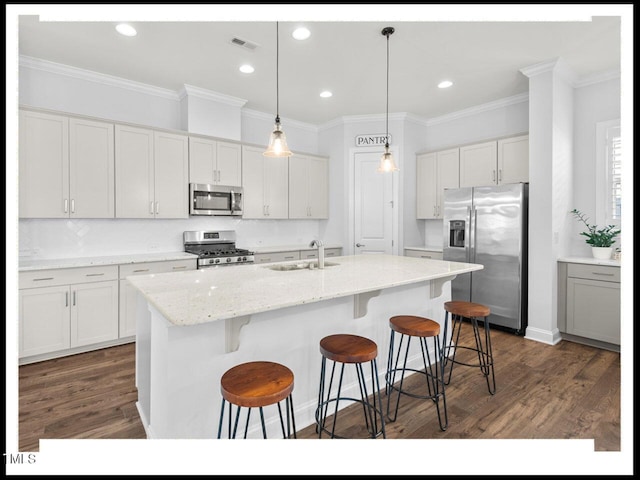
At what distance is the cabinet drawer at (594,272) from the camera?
11.0ft

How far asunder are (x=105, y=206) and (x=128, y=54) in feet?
5.15

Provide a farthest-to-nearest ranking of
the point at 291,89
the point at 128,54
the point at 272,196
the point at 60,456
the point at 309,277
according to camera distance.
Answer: the point at 272,196
the point at 291,89
the point at 128,54
the point at 309,277
the point at 60,456

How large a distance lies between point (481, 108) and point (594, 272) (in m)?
2.64

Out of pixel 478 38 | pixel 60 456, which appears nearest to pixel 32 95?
pixel 60 456

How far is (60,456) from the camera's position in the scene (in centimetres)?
169

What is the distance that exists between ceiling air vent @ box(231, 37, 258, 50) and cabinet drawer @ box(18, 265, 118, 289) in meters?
2.51

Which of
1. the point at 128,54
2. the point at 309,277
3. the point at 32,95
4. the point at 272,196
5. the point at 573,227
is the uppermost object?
the point at 128,54

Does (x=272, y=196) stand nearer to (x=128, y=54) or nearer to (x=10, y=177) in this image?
(x=128, y=54)

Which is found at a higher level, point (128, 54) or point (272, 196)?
point (128, 54)

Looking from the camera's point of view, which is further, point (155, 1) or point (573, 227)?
point (573, 227)

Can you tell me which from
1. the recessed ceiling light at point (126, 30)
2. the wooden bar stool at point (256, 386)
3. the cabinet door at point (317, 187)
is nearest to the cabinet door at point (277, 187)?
the cabinet door at point (317, 187)

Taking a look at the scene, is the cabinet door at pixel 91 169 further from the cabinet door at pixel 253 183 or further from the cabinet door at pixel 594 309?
the cabinet door at pixel 594 309

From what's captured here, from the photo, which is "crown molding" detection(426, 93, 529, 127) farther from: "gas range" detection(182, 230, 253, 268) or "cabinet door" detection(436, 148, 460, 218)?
"gas range" detection(182, 230, 253, 268)

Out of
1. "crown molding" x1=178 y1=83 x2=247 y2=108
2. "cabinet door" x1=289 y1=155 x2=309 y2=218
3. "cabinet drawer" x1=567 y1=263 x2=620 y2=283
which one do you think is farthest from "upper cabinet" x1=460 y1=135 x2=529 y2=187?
"crown molding" x1=178 y1=83 x2=247 y2=108
